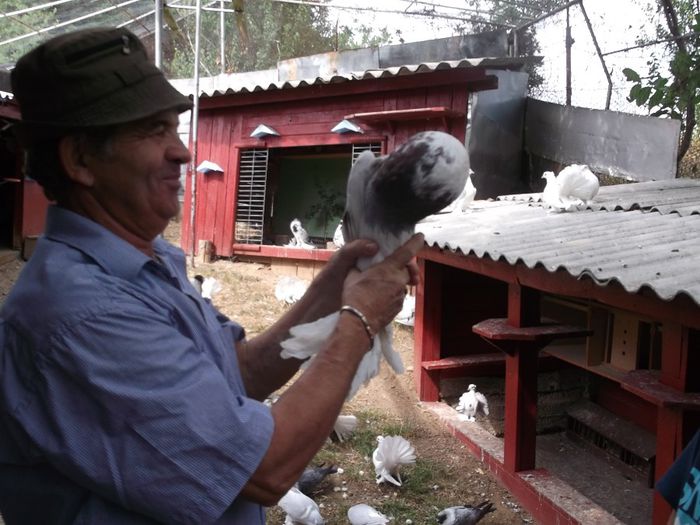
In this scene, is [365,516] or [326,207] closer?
[365,516]

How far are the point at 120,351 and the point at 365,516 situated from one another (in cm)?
336

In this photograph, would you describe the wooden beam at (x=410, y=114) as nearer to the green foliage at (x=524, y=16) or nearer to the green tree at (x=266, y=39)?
the green foliage at (x=524, y=16)

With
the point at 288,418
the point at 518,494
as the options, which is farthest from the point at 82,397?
the point at 518,494

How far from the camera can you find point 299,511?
390cm

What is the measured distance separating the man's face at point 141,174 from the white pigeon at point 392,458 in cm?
369

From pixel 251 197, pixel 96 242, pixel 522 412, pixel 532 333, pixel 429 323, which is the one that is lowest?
pixel 522 412

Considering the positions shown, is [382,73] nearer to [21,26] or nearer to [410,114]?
[410,114]

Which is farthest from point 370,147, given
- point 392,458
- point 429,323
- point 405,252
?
point 405,252

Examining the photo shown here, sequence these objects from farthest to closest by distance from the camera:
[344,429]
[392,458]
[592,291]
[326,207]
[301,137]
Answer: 1. [326,207]
2. [301,137]
3. [344,429]
4. [392,458]
5. [592,291]

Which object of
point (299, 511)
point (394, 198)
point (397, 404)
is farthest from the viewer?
point (397, 404)

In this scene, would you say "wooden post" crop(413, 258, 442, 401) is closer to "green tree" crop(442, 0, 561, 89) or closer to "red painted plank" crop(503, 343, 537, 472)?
"red painted plank" crop(503, 343, 537, 472)

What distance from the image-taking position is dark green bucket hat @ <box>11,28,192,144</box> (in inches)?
46.1

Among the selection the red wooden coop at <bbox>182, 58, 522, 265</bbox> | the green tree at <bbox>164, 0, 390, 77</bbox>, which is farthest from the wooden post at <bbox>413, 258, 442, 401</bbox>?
the green tree at <bbox>164, 0, 390, 77</bbox>

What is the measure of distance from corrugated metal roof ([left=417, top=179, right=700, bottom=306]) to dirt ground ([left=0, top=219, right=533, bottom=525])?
1797 mm
